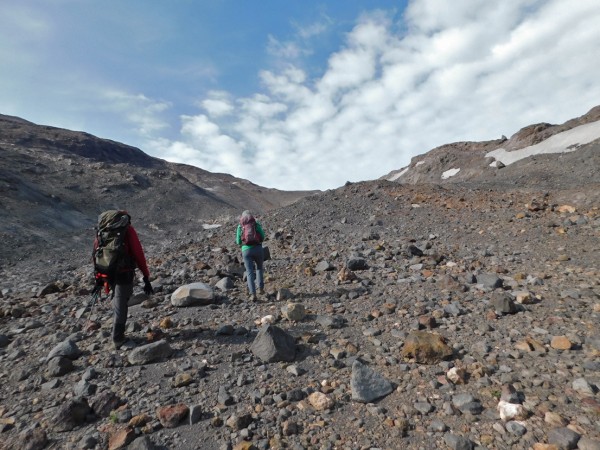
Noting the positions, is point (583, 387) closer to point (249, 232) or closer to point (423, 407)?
point (423, 407)

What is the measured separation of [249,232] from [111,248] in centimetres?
236

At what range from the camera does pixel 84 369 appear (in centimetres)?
421

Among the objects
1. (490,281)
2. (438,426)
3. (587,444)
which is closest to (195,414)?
(438,426)

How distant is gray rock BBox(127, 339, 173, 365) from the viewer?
4.16m

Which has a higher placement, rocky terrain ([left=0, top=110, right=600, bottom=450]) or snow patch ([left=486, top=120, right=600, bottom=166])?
snow patch ([left=486, top=120, right=600, bottom=166])

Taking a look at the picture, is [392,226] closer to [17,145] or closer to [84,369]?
[84,369]

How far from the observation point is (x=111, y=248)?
4.45 m

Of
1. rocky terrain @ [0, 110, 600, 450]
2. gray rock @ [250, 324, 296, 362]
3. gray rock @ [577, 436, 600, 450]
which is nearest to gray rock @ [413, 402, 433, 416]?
rocky terrain @ [0, 110, 600, 450]

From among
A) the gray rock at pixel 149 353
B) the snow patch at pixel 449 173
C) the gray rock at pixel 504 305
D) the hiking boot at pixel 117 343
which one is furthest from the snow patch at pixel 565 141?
the hiking boot at pixel 117 343

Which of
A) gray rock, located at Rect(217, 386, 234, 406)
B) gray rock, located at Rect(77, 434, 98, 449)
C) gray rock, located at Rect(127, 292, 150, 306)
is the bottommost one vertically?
gray rock, located at Rect(77, 434, 98, 449)

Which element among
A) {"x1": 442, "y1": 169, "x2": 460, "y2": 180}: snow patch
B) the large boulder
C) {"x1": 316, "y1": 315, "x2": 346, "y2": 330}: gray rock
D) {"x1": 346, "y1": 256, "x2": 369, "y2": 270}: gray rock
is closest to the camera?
{"x1": 316, "y1": 315, "x2": 346, "y2": 330}: gray rock

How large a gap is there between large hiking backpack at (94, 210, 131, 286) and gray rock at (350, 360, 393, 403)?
322 cm

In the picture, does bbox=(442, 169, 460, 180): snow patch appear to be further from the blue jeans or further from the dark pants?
the dark pants

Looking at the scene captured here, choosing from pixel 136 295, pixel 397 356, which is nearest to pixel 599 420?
pixel 397 356
